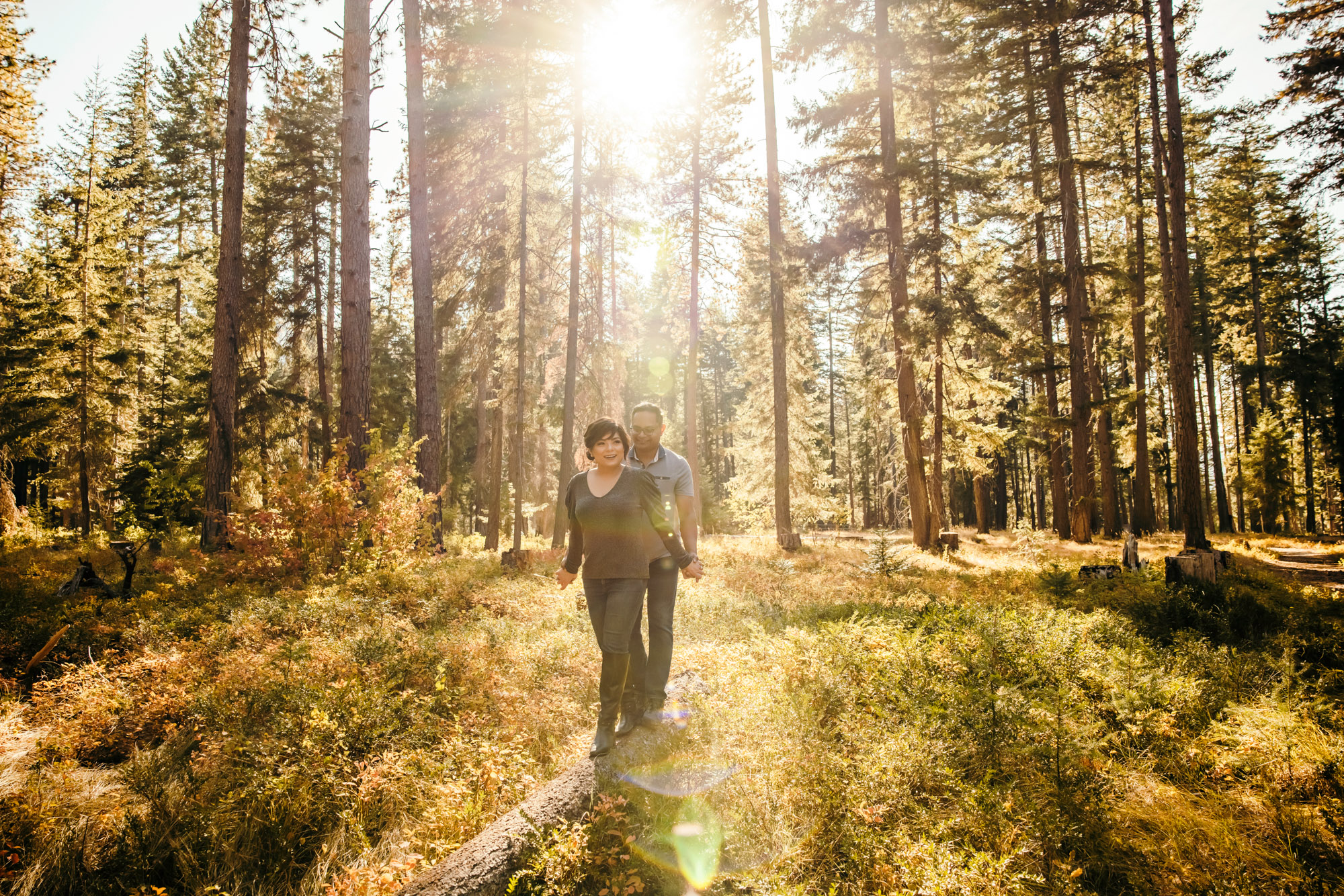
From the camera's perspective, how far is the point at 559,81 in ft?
54.7

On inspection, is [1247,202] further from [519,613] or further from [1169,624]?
[519,613]

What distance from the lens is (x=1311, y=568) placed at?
1188 cm

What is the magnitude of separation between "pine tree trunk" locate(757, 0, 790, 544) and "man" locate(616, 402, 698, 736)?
1112 centimetres

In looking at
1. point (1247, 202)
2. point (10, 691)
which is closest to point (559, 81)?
point (10, 691)

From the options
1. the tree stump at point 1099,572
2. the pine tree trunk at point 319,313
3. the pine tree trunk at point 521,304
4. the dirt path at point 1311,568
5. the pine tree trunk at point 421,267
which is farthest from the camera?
the pine tree trunk at point 319,313

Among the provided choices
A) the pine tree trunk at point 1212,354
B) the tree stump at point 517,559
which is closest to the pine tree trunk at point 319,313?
the tree stump at point 517,559

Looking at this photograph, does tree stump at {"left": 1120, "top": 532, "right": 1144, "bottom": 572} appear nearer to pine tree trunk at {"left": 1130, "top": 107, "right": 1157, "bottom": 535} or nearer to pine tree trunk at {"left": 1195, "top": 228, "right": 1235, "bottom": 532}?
pine tree trunk at {"left": 1130, "top": 107, "right": 1157, "bottom": 535}

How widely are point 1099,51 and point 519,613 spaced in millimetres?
19911

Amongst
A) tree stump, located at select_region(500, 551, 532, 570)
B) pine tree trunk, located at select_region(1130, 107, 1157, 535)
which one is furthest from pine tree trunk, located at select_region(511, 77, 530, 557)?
pine tree trunk, located at select_region(1130, 107, 1157, 535)

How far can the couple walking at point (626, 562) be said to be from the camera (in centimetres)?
409

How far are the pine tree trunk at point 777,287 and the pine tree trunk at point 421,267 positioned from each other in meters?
8.51

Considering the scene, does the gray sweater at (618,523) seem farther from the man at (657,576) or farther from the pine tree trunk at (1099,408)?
the pine tree trunk at (1099,408)

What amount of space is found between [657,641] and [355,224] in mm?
10144

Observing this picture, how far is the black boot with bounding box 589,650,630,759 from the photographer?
401cm
